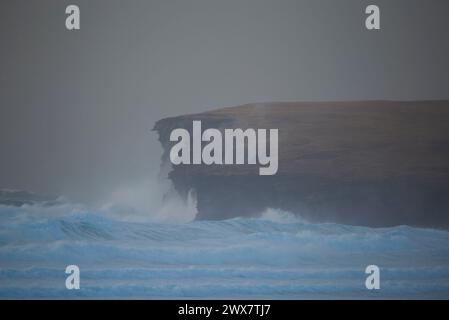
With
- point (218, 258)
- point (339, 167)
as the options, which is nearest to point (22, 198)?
point (218, 258)

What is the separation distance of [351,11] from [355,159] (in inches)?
38.3

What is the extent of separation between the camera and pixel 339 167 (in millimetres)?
5910

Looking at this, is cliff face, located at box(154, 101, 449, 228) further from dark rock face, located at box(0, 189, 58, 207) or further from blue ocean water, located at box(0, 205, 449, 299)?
dark rock face, located at box(0, 189, 58, 207)

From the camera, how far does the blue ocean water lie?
5848 mm

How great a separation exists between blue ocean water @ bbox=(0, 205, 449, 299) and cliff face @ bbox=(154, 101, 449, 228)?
0.11 m

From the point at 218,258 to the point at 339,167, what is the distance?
0.99 m

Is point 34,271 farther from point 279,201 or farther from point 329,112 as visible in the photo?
point 329,112

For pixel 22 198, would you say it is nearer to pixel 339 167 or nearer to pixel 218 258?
pixel 218 258

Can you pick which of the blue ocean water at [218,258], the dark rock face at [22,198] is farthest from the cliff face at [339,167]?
the dark rock face at [22,198]

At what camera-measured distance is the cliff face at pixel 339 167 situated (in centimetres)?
589

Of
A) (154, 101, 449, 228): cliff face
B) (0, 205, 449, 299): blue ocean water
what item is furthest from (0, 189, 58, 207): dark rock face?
(154, 101, 449, 228): cliff face

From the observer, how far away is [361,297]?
5.85 m
